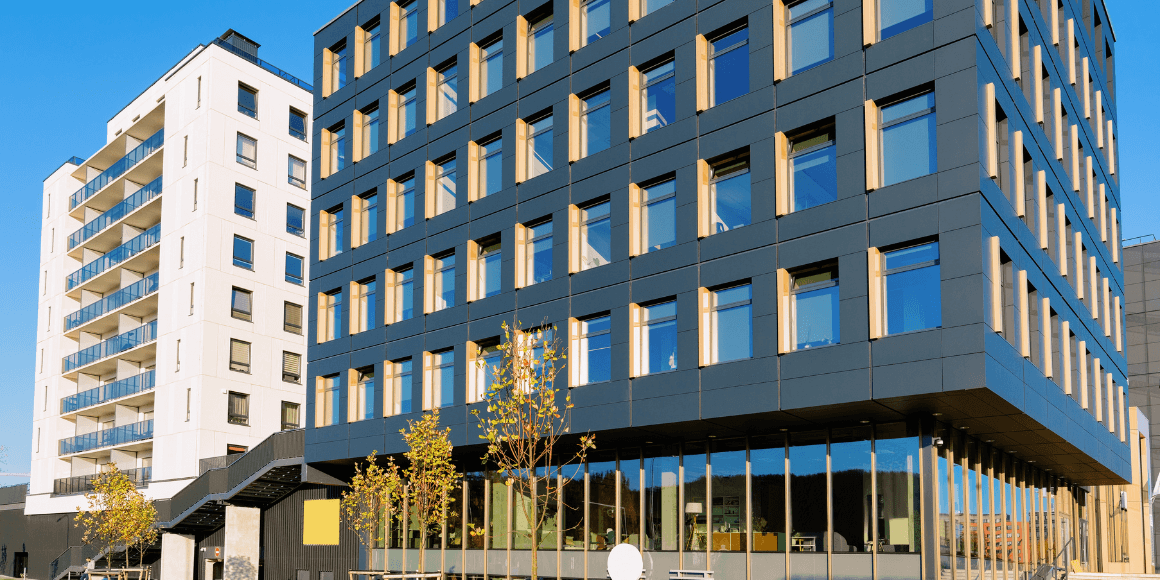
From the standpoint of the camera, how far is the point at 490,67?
34.7 meters

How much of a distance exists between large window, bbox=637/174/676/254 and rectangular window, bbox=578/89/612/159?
2.20 metres

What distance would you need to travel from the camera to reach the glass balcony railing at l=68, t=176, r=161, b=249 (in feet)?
185

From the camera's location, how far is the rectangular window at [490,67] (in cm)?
3417

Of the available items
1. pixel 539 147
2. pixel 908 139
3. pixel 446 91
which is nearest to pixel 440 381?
pixel 539 147

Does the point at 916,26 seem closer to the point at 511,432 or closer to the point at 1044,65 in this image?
the point at 1044,65

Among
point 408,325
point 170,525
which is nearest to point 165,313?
point 170,525

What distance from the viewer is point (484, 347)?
33.2m

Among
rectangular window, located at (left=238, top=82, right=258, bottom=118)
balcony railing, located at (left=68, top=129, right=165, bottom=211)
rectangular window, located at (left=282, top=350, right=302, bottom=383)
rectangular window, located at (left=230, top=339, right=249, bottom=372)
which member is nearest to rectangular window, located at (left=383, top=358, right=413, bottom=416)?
rectangular window, located at (left=230, top=339, right=249, bottom=372)

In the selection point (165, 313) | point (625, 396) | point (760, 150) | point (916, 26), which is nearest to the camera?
point (916, 26)

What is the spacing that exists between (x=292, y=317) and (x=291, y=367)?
103 inches

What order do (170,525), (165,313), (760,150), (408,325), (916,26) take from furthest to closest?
(165,313) → (170,525) → (408,325) → (760,150) → (916,26)

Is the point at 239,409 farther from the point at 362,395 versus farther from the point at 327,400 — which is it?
the point at 362,395

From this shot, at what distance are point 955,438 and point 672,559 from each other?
7867 millimetres

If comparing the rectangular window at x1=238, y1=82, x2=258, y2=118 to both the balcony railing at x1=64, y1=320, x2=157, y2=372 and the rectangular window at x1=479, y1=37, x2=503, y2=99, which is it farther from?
the rectangular window at x1=479, y1=37, x2=503, y2=99
